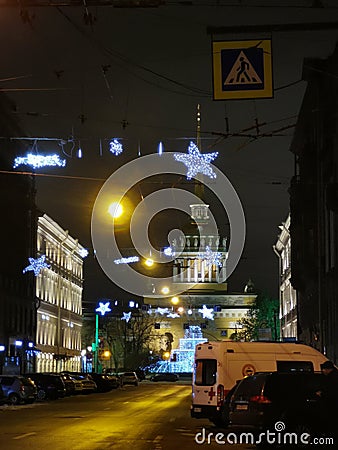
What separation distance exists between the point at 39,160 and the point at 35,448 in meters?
17.1

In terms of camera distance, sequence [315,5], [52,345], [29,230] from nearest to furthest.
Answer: [315,5] < [29,230] < [52,345]

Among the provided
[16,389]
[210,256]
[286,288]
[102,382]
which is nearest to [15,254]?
[102,382]

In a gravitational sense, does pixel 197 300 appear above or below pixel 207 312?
above

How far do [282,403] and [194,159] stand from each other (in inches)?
1003

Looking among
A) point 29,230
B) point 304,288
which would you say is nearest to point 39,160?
point 304,288

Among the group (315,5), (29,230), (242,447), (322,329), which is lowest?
(242,447)

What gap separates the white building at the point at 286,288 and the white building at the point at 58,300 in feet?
70.8

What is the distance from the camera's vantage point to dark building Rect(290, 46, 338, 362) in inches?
2044

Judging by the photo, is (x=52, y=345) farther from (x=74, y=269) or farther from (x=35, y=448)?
(x=35, y=448)

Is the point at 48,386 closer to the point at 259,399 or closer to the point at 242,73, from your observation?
the point at 259,399

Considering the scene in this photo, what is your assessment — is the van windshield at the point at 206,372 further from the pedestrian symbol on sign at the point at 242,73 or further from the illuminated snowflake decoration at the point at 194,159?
the pedestrian symbol on sign at the point at 242,73

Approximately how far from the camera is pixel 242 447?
19.8 meters

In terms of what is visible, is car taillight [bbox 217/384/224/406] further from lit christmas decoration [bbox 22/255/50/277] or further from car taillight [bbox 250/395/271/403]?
lit christmas decoration [bbox 22/255/50/277]

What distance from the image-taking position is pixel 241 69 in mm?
18547
